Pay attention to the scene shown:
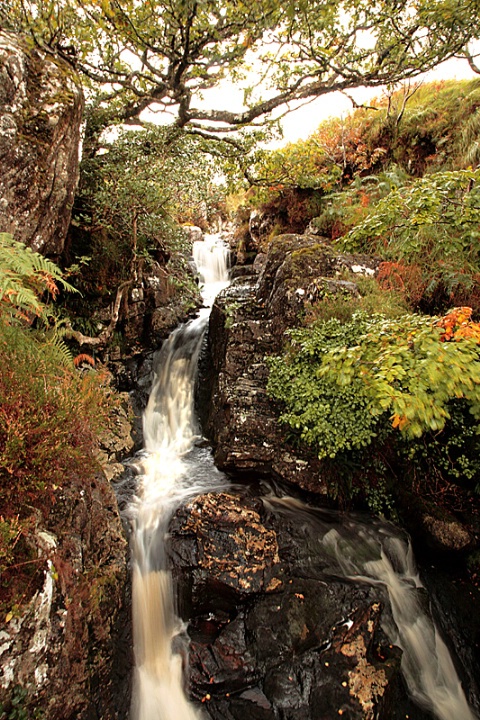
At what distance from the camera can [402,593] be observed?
3.90 meters

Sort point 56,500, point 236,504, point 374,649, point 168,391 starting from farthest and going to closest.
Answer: point 168,391 → point 236,504 → point 374,649 → point 56,500

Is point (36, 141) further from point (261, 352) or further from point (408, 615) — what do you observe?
point (408, 615)

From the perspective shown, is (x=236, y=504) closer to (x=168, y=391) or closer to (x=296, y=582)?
(x=296, y=582)

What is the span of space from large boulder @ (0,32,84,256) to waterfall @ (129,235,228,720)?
3.38 meters

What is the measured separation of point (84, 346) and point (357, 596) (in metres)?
5.55

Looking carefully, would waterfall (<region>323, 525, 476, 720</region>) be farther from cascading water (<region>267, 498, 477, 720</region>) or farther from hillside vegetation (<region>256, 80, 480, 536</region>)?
hillside vegetation (<region>256, 80, 480, 536</region>)

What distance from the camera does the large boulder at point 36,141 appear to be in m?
3.99

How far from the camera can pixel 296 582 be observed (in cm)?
359

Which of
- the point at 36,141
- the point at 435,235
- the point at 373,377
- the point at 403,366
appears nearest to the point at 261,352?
the point at 373,377

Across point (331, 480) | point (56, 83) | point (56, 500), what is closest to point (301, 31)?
point (56, 83)

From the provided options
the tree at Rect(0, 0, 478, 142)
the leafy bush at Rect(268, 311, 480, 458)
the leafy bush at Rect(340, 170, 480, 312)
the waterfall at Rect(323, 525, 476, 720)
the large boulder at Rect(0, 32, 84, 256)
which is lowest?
the waterfall at Rect(323, 525, 476, 720)

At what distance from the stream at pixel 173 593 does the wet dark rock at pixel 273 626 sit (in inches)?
7.6

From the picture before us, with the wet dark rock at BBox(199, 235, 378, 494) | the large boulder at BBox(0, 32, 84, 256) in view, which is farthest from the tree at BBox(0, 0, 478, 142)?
the wet dark rock at BBox(199, 235, 378, 494)

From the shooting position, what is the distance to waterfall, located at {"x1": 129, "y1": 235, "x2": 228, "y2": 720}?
3.21 meters
